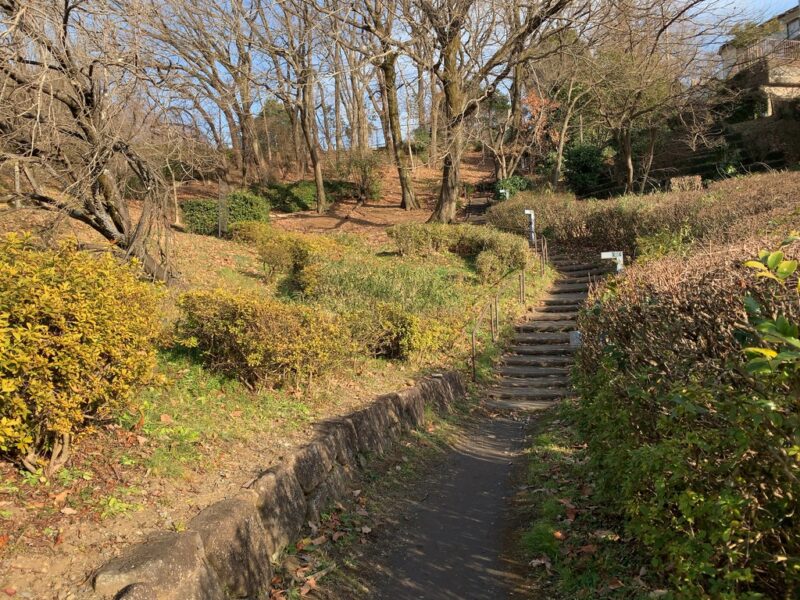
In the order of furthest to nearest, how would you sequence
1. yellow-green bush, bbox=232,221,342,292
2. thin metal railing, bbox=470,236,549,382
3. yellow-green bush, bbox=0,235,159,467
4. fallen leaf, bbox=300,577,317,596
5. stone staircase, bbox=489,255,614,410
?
yellow-green bush, bbox=232,221,342,292 → thin metal railing, bbox=470,236,549,382 → stone staircase, bbox=489,255,614,410 → fallen leaf, bbox=300,577,317,596 → yellow-green bush, bbox=0,235,159,467

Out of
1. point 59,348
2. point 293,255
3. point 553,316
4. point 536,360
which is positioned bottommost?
point 536,360

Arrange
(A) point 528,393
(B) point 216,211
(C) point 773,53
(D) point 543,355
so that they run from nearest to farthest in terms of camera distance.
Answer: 1. (A) point 528,393
2. (D) point 543,355
3. (B) point 216,211
4. (C) point 773,53

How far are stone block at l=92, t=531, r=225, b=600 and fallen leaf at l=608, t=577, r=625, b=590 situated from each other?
252 cm

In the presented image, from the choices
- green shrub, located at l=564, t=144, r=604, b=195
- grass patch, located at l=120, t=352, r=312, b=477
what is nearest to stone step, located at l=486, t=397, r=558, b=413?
grass patch, located at l=120, t=352, r=312, b=477

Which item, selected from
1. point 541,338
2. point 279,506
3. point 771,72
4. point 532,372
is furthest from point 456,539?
point 771,72

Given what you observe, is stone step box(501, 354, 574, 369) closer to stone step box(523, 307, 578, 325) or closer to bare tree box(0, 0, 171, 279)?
stone step box(523, 307, 578, 325)

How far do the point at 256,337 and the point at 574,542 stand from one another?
3789 mm

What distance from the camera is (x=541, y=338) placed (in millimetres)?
12750

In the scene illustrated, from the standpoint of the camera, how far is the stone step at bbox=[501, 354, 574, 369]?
11.7 meters

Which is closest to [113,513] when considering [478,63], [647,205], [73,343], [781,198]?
[73,343]

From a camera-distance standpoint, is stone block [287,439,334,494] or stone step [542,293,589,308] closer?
stone block [287,439,334,494]

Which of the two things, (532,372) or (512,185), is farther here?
(512,185)

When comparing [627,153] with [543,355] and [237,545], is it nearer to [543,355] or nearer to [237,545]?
[543,355]

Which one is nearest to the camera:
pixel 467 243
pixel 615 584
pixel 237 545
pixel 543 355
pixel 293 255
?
pixel 615 584
